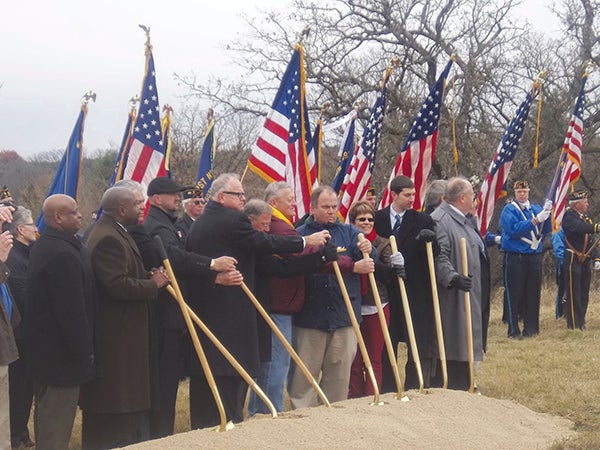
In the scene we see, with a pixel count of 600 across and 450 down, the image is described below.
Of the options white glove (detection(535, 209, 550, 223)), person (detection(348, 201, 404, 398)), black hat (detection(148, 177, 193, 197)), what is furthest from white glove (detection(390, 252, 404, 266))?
white glove (detection(535, 209, 550, 223))

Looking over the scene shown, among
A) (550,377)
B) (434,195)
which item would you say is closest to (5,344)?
(434,195)

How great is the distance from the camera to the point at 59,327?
607 cm

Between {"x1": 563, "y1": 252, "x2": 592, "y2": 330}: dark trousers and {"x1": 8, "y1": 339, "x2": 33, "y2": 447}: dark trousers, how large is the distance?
8.48 m

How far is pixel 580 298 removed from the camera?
44.2ft

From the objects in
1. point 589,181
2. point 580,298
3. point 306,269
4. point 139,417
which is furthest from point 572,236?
point 589,181

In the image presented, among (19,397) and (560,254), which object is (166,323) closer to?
(19,397)

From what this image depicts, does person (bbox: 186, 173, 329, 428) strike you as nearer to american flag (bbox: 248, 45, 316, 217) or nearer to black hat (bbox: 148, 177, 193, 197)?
black hat (bbox: 148, 177, 193, 197)

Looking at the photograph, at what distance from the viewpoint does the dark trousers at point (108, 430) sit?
21.0 feet

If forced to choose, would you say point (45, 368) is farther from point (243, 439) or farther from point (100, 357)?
point (243, 439)

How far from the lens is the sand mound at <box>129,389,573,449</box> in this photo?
19.1ft

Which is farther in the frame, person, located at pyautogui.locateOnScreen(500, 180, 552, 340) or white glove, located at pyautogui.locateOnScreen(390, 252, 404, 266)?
person, located at pyautogui.locateOnScreen(500, 180, 552, 340)

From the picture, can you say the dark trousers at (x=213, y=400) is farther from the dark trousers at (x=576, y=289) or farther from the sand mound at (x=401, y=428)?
the dark trousers at (x=576, y=289)

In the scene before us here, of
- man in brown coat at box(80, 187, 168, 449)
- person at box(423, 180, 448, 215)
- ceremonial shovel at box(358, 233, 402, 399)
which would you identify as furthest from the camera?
person at box(423, 180, 448, 215)

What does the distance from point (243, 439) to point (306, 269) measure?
1675 mm
